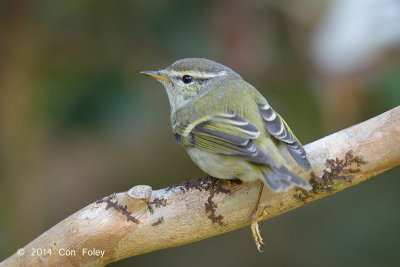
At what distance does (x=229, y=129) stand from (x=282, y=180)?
62 cm

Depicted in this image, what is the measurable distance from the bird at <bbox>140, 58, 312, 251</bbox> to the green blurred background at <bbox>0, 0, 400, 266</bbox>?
2.34 ft

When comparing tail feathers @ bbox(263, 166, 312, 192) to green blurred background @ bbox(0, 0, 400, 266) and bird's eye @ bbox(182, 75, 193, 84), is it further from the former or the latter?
green blurred background @ bbox(0, 0, 400, 266)

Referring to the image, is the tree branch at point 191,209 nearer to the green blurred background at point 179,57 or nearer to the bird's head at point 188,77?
the bird's head at point 188,77

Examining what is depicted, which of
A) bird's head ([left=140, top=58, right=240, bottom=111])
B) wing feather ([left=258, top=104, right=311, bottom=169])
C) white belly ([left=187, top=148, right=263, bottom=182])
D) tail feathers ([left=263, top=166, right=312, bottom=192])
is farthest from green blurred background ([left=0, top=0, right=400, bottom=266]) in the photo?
tail feathers ([left=263, top=166, right=312, bottom=192])

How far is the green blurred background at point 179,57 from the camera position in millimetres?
4270

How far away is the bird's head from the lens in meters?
3.78

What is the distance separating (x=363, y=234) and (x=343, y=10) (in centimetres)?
218

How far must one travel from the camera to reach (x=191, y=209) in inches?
115

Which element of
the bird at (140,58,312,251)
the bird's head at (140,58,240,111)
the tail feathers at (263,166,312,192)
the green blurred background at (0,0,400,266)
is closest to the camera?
the tail feathers at (263,166,312,192)

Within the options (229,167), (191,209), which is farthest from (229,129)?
(191,209)

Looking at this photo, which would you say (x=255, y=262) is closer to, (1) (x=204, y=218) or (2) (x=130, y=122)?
(2) (x=130, y=122)

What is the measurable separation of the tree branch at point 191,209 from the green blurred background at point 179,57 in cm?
119

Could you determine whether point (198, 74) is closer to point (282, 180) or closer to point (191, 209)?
point (191, 209)

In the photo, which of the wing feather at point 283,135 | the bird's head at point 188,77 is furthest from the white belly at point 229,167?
the bird's head at point 188,77
